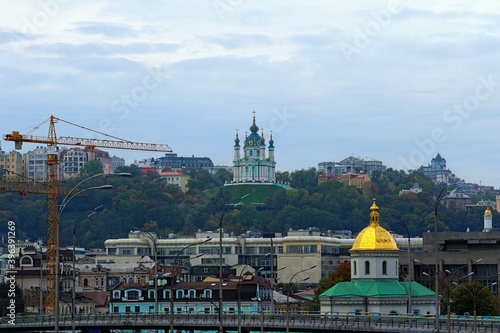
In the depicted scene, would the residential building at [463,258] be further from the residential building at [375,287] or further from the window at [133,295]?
the window at [133,295]

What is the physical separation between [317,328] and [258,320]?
6.68 m

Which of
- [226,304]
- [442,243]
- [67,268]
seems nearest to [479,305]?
[226,304]

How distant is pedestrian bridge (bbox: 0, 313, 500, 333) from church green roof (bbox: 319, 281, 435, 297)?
43.9 ft

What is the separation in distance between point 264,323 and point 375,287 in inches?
918

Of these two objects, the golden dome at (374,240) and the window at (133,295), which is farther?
the window at (133,295)

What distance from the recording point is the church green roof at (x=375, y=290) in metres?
118

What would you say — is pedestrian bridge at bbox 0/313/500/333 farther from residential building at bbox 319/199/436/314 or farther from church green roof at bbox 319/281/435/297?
church green roof at bbox 319/281/435/297

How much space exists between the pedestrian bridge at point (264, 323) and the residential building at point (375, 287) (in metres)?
13.1

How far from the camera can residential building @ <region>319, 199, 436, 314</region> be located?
118 metres

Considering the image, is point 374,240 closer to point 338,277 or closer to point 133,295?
point 133,295

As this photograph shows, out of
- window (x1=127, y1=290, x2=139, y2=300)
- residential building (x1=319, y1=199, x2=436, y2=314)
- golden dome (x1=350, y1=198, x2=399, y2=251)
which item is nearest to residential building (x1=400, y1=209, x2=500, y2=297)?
golden dome (x1=350, y1=198, x2=399, y2=251)

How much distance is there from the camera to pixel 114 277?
7313 inches

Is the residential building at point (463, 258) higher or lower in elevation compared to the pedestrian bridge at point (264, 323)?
higher

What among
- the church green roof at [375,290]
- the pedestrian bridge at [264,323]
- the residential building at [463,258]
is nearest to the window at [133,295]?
the pedestrian bridge at [264,323]
